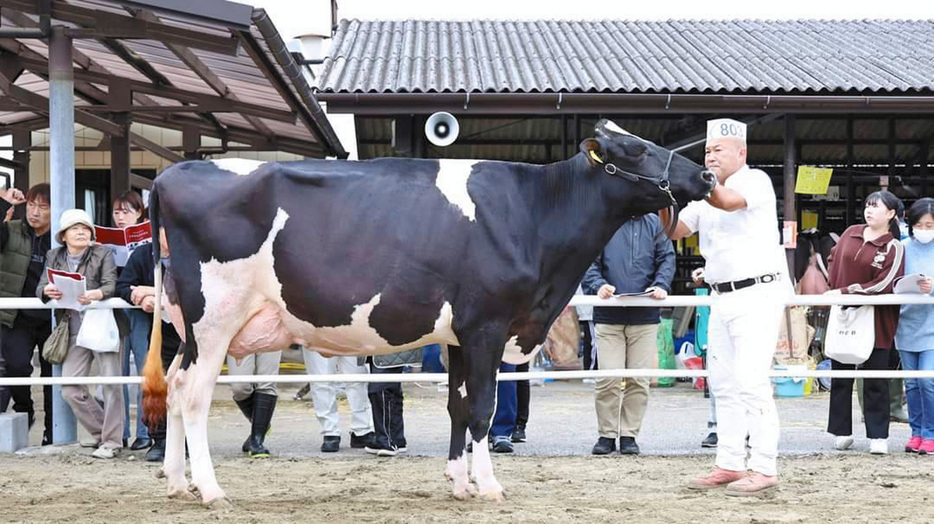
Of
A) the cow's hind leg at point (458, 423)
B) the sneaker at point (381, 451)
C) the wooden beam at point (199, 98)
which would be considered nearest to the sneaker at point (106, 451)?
the sneaker at point (381, 451)

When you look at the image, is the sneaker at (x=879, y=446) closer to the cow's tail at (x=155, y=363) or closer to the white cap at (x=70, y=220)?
the cow's tail at (x=155, y=363)

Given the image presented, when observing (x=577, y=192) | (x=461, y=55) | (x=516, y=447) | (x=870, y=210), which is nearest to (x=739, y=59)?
(x=461, y=55)

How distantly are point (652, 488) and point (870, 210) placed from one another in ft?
9.69

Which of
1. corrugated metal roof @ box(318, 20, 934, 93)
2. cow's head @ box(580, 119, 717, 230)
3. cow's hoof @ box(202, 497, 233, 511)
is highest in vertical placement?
corrugated metal roof @ box(318, 20, 934, 93)

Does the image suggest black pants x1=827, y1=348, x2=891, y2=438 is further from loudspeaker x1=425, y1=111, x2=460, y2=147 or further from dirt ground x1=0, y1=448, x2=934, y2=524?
loudspeaker x1=425, y1=111, x2=460, y2=147

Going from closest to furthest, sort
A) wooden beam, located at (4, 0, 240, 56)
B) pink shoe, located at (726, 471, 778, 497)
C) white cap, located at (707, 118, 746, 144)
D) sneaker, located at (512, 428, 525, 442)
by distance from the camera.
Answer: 1. pink shoe, located at (726, 471, 778, 497)
2. white cap, located at (707, 118, 746, 144)
3. wooden beam, located at (4, 0, 240, 56)
4. sneaker, located at (512, 428, 525, 442)

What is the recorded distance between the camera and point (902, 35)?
18.2 metres

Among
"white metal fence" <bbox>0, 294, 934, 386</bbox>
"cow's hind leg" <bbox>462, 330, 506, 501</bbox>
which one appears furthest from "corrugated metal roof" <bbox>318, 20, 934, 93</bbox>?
"cow's hind leg" <bbox>462, 330, 506, 501</bbox>

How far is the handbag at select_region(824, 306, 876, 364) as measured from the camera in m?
8.34

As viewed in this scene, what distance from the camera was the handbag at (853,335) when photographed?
Answer: 8.34 meters

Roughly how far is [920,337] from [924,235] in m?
0.74

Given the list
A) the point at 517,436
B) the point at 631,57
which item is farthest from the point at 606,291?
the point at 631,57

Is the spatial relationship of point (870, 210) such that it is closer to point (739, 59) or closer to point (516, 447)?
point (516, 447)

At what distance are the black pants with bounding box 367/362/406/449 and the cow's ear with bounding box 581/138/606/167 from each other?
2595mm
